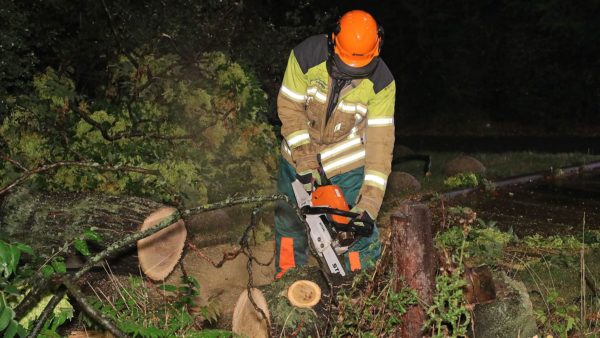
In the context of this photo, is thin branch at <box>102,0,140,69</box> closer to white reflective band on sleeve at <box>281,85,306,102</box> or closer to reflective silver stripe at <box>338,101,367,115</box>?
white reflective band on sleeve at <box>281,85,306,102</box>

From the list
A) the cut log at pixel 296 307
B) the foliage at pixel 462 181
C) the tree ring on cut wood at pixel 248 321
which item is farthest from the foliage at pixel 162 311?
the foliage at pixel 462 181

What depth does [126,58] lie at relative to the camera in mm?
8727

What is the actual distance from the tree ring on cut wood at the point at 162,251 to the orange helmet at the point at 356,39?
181 centimetres

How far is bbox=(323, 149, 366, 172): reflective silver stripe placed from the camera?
5391 millimetres

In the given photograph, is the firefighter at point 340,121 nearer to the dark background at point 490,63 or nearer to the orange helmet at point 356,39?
the orange helmet at point 356,39

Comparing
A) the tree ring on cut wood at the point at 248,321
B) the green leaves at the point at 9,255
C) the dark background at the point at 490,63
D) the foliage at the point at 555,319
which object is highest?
the green leaves at the point at 9,255

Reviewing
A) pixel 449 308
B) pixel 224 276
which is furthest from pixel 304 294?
pixel 224 276

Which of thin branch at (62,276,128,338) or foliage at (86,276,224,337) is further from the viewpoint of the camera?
foliage at (86,276,224,337)

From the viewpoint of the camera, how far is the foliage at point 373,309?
3871 millimetres

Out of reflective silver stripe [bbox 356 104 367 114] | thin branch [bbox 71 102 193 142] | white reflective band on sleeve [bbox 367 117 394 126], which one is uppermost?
reflective silver stripe [bbox 356 104 367 114]

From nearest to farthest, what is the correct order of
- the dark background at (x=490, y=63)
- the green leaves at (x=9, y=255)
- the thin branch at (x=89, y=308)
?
the green leaves at (x=9, y=255) < the thin branch at (x=89, y=308) < the dark background at (x=490, y=63)

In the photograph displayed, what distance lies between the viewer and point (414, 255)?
386 cm

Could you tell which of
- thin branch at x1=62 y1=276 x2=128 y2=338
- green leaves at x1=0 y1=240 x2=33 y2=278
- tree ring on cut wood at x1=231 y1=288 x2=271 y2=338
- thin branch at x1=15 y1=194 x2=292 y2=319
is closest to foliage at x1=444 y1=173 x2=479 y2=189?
tree ring on cut wood at x1=231 y1=288 x2=271 y2=338

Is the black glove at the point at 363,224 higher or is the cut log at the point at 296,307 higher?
the black glove at the point at 363,224
